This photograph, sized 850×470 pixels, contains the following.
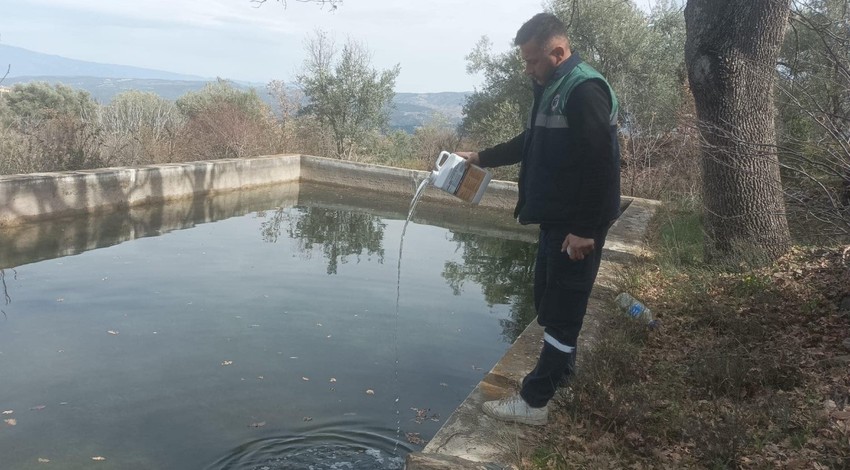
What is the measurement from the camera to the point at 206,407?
4.08 metres

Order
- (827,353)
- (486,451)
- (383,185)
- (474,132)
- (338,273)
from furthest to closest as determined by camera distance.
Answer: (474,132), (383,185), (338,273), (827,353), (486,451)

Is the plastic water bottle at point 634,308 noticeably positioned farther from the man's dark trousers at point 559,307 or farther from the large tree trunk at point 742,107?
the man's dark trousers at point 559,307

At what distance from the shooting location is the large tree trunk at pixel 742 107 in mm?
5801

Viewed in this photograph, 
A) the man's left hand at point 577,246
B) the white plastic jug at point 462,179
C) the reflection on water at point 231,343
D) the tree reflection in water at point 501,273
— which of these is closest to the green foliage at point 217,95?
the tree reflection in water at point 501,273

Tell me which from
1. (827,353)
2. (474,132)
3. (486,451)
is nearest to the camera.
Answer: (486,451)

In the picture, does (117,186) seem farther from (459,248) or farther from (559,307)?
(559,307)

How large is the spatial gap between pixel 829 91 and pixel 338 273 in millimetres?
5291

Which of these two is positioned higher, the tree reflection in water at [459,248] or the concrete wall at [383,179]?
the concrete wall at [383,179]

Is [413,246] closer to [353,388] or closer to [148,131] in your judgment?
[353,388]

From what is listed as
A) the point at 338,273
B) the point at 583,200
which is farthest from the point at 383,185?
the point at 583,200

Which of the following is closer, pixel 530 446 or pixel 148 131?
pixel 530 446

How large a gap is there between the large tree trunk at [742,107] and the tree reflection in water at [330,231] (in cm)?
439

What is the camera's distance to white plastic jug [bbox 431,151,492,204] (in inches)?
155

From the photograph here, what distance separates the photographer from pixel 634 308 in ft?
15.8
